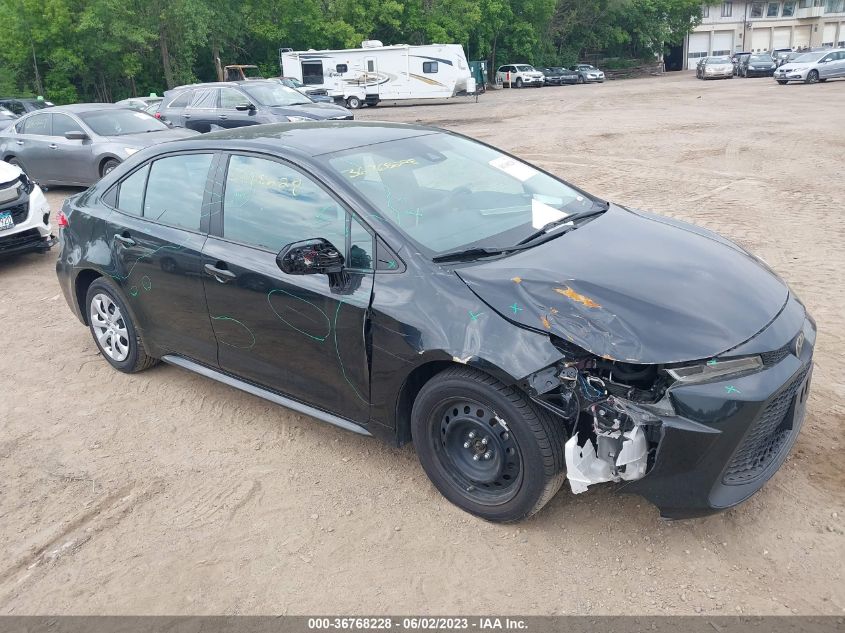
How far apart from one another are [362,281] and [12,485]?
2.28 meters

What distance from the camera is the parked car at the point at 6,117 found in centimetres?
2046

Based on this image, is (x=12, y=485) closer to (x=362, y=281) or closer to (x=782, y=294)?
(x=362, y=281)

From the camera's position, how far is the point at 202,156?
4406 millimetres

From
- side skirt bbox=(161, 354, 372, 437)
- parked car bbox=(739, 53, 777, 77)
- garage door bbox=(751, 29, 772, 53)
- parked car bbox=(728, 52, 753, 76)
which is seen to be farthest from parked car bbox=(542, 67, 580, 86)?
side skirt bbox=(161, 354, 372, 437)

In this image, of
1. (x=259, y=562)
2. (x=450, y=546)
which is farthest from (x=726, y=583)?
(x=259, y=562)

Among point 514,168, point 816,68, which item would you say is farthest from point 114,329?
point 816,68

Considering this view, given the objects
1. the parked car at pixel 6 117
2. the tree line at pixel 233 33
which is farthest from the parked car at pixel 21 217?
the tree line at pixel 233 33

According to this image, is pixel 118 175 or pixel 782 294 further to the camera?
pixel 118 175

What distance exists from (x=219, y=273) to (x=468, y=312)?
1.61 m

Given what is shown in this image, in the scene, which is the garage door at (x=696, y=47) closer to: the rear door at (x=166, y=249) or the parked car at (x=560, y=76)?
the parked car at (x=560, y=76)

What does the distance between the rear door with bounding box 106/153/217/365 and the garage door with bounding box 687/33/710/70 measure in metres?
72.1

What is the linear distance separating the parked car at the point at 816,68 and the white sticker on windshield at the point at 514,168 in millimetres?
33844

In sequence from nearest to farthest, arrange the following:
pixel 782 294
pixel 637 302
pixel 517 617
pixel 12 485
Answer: pixel 517 617
pixel 637 302
pixel 782 294
pixel 12 485

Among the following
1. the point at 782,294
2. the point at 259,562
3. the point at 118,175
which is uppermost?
the point at 118,175
